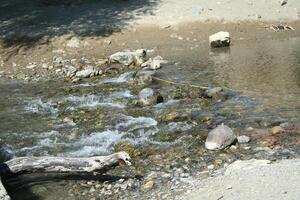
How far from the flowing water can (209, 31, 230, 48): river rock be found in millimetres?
2954

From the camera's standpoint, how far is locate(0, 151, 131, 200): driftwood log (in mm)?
7836

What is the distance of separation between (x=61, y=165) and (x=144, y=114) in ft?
14.9

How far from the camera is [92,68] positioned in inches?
681

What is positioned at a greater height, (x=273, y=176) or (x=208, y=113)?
(x=273, y=176)

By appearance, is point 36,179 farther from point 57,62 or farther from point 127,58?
point 57,62

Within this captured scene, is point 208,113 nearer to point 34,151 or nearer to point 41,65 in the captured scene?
point 34,151

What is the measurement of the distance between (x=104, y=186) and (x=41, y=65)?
11132 mm

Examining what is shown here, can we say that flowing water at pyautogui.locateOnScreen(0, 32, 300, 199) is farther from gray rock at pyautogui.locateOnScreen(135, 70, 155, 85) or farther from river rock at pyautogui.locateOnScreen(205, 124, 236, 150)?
gray rock at pyautogui.locateOnScreen(135, 70, 155, 85)

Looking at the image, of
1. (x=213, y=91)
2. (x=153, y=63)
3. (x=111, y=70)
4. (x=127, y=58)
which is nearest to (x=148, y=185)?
(x=213, y=91)

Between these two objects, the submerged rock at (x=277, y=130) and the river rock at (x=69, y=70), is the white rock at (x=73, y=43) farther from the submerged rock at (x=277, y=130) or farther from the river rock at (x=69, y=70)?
the submerged rock at (x=277, y=130)

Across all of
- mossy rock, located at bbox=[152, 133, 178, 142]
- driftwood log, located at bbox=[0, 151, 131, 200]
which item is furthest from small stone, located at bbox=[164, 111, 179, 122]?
driftwood log, located at bbox=[0, 151, 131, 200]

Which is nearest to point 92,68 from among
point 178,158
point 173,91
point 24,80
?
point 24,80

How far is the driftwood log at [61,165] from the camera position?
309 inches

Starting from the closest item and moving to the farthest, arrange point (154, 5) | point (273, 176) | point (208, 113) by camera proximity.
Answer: point (273, 176) → point (208, 113) → point (154, 5)
